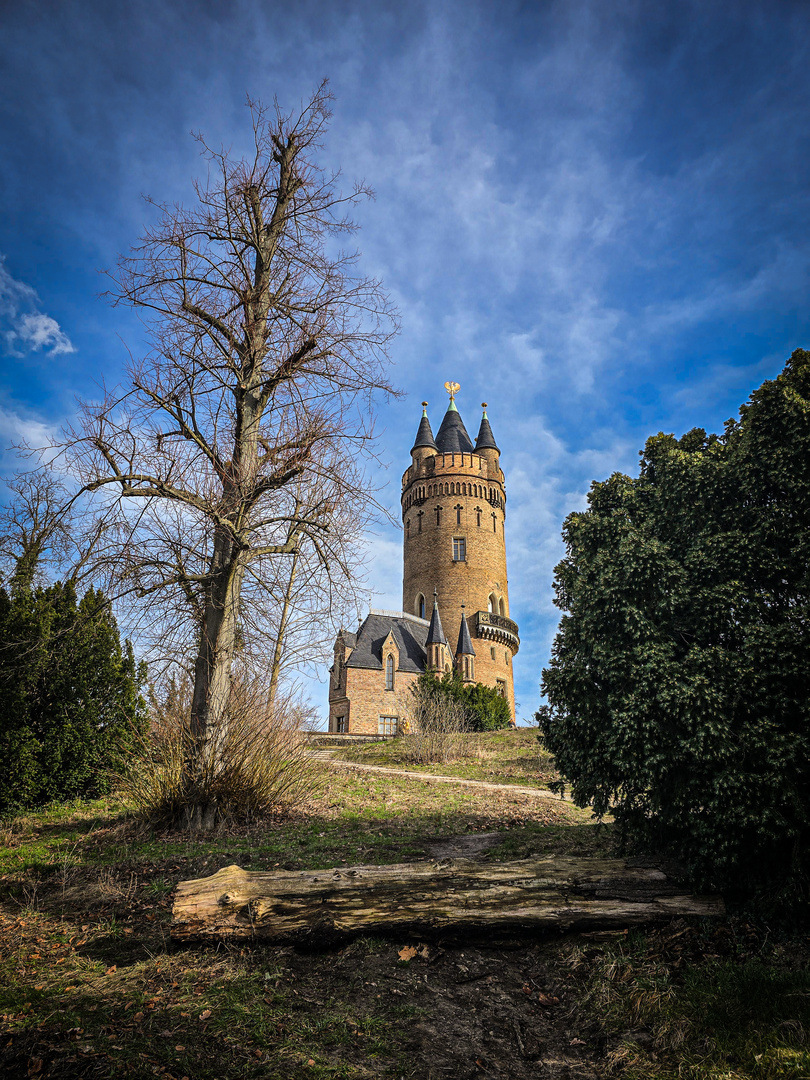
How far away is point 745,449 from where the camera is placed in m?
5.63

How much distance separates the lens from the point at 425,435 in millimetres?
49625

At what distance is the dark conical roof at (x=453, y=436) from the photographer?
4806 cm

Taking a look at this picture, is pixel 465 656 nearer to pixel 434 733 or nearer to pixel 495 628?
pixel 495 628

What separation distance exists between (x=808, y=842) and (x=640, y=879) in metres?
1.37

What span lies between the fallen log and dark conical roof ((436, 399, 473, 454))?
43105 mm

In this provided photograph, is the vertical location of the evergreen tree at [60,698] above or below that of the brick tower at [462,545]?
below

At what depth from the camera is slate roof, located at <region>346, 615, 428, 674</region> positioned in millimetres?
37969

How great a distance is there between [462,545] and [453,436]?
29.6 feet

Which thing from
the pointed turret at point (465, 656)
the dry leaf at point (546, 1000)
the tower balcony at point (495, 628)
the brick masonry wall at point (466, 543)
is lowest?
the dry leaf at point (546, 1000)

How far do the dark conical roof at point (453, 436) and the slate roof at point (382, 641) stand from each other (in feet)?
45.7

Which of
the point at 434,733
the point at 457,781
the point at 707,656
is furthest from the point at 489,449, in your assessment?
the point at 707,656

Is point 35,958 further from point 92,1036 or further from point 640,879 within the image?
point 640,879

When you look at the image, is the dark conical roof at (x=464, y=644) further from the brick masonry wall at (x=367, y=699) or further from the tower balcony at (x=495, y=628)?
the brick masonry wall at (x=367, y=699)

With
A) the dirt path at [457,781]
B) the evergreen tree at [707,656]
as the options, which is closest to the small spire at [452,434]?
the dirt path at [457,781]
